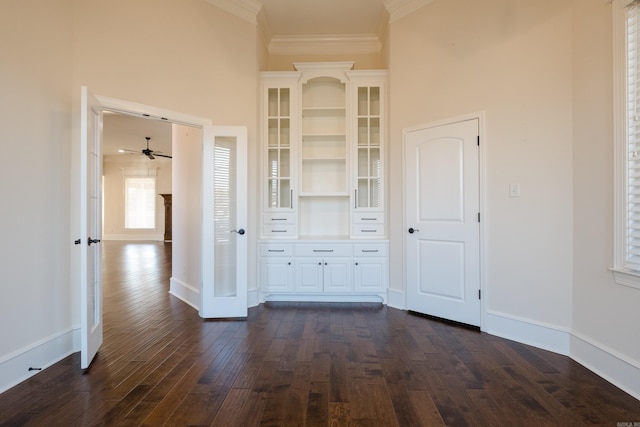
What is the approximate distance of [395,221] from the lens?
3.78m

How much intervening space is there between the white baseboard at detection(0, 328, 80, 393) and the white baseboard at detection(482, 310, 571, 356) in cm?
371

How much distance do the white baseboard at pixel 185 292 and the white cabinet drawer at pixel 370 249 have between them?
6.68ft

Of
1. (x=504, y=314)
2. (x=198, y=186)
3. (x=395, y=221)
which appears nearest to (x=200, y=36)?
(x=198, y=186)

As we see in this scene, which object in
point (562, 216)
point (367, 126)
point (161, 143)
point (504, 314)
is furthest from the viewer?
point (161, 143)

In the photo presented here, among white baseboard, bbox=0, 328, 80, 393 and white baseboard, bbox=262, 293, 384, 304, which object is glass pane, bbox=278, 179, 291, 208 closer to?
white baseboard, bbox=262, 293, 384, 304

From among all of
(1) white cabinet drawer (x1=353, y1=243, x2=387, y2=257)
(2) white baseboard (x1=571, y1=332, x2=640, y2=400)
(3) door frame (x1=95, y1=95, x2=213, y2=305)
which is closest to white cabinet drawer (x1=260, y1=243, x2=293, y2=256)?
(1) white cabinet drawer (x1=353, y1=243, x2=387, y2=257)

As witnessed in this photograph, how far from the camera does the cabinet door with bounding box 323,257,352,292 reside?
3893mm

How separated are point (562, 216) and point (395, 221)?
164 cm

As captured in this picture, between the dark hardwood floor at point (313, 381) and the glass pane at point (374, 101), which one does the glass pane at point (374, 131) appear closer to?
the glass pane at point (374, 101)

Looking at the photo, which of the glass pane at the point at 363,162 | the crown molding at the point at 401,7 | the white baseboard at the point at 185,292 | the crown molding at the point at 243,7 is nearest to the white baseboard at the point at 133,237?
the white baseboard at the point at 185,292

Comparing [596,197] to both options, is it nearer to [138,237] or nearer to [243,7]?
[243,7]

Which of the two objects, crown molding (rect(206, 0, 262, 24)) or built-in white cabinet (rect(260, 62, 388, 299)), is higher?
crown molding (rect(206, 0, 262, 24))

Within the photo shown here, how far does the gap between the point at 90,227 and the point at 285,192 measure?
228 centimetres

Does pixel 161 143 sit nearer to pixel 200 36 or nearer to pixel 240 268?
pixel 200 36
